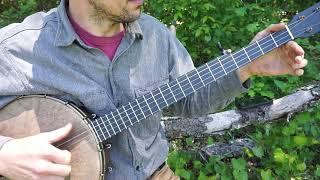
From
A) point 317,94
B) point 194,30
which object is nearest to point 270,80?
point 317,94

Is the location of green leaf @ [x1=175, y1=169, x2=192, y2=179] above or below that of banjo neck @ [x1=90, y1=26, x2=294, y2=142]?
below

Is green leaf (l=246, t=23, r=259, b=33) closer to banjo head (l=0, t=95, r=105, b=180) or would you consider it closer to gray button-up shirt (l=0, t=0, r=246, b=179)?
gray button-up shirt (l=0, t=0, r=246, b=179)

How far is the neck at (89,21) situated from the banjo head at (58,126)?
351 millimetres

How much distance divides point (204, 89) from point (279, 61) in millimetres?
409

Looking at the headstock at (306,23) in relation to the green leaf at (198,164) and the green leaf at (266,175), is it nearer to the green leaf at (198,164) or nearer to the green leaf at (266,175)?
the green leaf at (266,175)

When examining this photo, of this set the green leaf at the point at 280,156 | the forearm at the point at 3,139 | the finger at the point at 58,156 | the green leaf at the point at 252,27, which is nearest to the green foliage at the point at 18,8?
the green leaf at the point at 252,27

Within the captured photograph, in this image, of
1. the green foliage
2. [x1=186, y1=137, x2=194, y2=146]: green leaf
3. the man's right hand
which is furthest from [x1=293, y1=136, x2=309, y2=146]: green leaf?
the green foliage

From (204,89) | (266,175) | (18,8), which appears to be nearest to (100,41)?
(204,89)

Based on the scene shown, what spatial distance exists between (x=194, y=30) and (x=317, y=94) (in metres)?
1.36

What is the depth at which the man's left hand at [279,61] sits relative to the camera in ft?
6.98

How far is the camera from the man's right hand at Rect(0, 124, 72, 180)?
1972 millimetres

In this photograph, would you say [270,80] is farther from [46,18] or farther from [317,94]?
[46,18]

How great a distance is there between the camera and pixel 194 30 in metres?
4.64

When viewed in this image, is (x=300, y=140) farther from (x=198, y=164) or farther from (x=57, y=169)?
(x=57, y=169)
